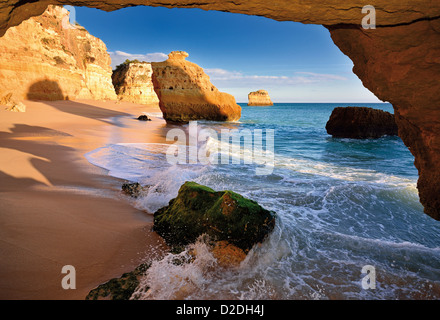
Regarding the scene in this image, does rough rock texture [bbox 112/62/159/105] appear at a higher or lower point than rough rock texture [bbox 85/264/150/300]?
higher

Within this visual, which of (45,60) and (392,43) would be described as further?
(45,60)

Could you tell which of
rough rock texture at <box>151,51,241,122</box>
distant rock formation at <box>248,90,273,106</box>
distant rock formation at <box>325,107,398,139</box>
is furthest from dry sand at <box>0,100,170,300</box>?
distant rock formation at <box>248,90,273,106</box>

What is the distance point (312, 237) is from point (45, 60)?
101 ft

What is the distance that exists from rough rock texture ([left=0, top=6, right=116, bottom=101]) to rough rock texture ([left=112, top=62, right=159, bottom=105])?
10443 millimetres

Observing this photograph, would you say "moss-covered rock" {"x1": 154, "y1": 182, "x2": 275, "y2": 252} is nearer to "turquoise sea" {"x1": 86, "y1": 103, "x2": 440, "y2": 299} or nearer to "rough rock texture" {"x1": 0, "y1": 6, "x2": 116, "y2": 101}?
"turquoise sea" {"x1": 86, "y1": 103, "x2": 440, "y2": 299}

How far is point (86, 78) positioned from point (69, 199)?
41600mm

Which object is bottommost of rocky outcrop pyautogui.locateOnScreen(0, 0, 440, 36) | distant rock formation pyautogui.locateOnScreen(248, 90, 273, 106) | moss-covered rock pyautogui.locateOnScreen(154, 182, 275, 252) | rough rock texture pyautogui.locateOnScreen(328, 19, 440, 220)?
moss-covered rock pyautogui.locateOnScreen(154, 182, 275, 252)

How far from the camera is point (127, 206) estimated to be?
432 cm

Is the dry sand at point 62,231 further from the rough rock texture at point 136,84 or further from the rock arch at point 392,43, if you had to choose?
the rough rock texture at point 136,84

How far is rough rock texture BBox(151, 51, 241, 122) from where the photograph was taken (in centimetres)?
2556

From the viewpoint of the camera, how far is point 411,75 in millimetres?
2982

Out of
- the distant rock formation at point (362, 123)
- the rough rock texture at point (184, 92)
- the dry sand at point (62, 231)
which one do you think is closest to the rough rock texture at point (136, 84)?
the rough rock texture at point (184, 92)

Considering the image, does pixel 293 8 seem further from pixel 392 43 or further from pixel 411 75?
pixel 411 75

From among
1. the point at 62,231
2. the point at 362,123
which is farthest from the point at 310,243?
the point at 362,123
